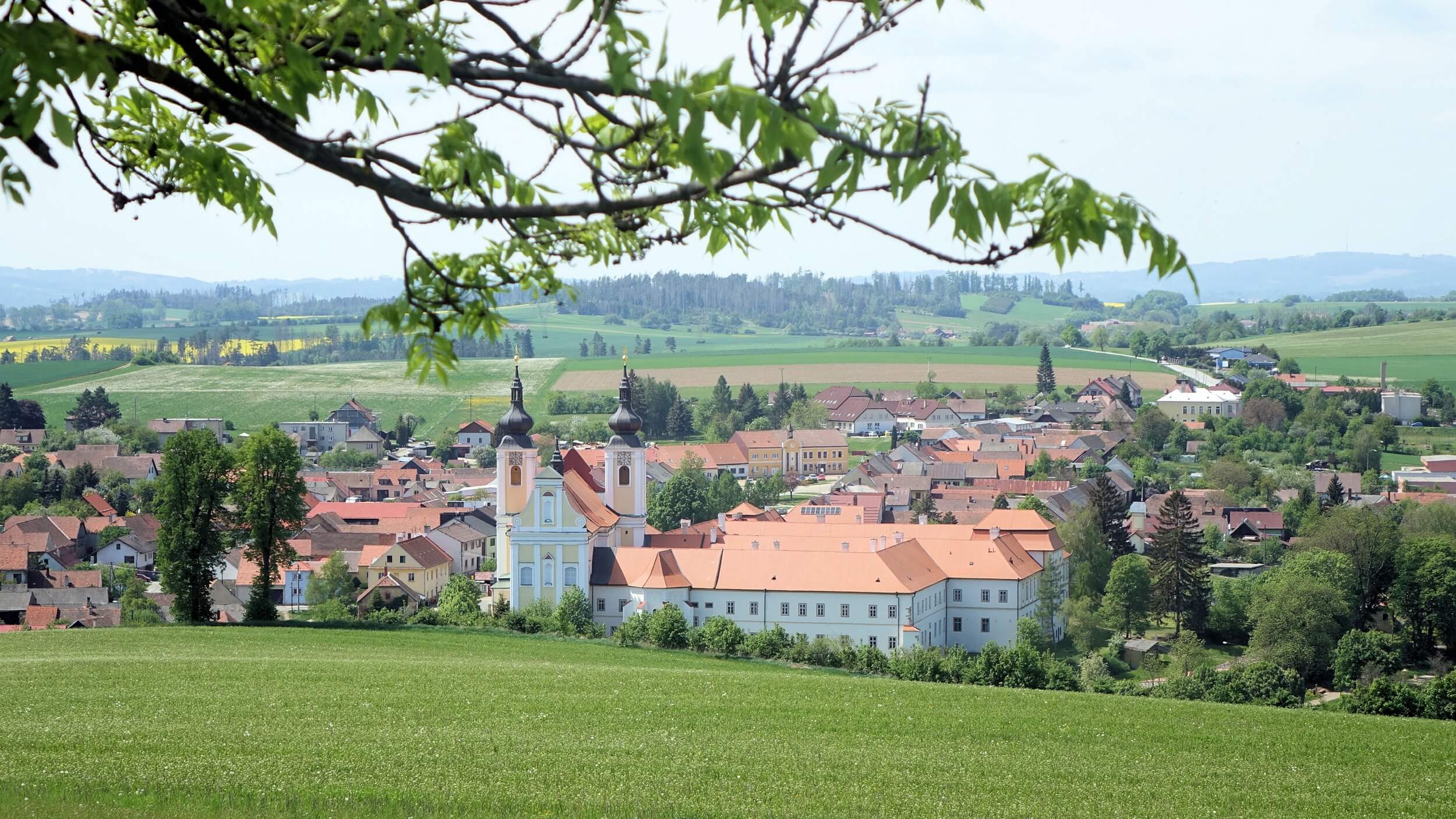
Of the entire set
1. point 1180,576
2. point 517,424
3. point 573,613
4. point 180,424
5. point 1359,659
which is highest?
point 517,424

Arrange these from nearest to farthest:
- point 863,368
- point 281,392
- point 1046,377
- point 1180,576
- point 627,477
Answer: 1. point 1180,576
2. point 627,477
3. point 281,392
4. point 1046,377
5. point 863,368

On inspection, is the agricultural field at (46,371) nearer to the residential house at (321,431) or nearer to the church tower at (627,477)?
the residential house at (321,431)

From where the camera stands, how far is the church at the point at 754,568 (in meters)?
45.8

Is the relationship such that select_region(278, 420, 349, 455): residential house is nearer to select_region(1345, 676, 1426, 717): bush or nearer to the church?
the church

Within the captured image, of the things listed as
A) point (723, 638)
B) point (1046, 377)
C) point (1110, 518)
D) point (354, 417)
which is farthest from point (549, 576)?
point (1046, 377)

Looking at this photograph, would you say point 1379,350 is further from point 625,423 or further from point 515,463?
point 515,463

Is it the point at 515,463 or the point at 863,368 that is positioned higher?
the point at 515,463

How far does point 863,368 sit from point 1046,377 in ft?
80.2

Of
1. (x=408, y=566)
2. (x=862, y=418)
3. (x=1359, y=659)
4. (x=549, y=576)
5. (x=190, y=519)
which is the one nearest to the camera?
(x=190, y=519)

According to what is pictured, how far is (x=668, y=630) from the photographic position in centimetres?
3822

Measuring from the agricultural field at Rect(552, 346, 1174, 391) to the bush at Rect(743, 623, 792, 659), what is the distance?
9996 cm

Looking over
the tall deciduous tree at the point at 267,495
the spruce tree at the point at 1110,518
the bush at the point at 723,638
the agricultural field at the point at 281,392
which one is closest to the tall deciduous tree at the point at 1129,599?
the spruce tree at the point at 1110,518

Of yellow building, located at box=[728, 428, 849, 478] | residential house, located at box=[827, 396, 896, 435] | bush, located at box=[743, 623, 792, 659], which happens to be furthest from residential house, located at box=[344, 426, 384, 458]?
bush, located at box=[743, 623, 792, 659]

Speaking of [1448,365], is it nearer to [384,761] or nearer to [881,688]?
[881,688]
